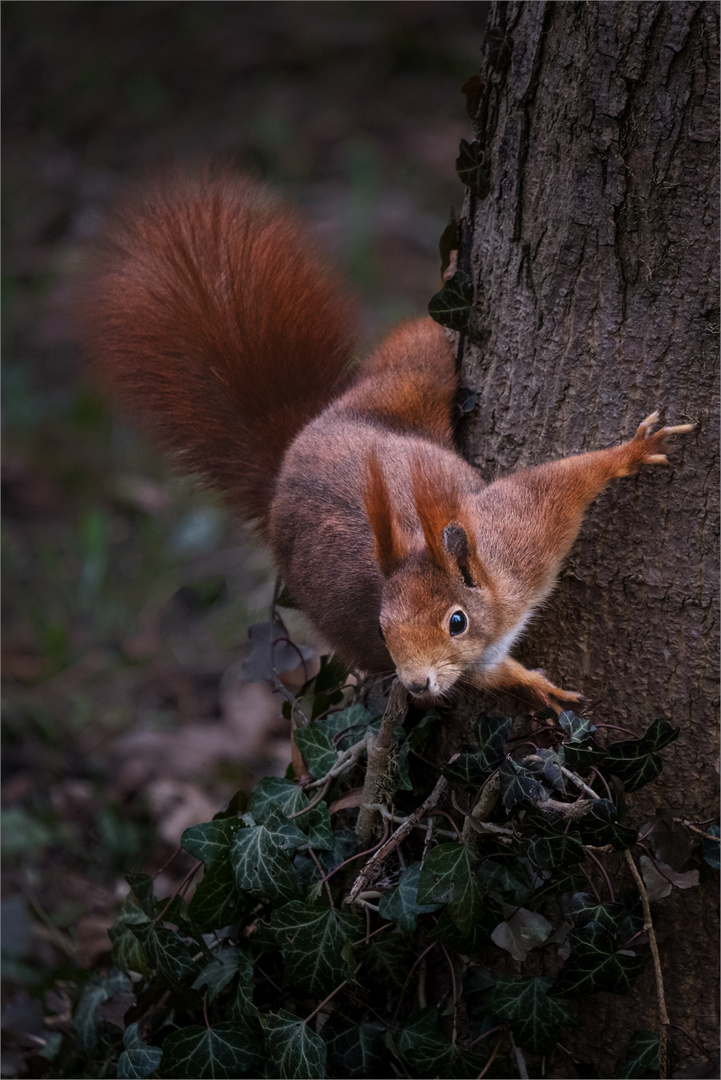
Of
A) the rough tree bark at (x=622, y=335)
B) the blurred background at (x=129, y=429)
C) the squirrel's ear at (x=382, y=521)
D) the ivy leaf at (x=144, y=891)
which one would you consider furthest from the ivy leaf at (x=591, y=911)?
the blurred background at (x=129, y=429)

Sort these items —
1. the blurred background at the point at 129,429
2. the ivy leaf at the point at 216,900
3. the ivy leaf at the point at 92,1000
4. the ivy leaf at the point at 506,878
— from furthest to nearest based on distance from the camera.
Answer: the blurred background at the point at 129,429 → the ivy leaf at the point at 92,1000 → the ivy leaf at the point at 216,900 → the ivy leaf at the point at 506,878

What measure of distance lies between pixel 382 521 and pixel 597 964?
23.4 inches

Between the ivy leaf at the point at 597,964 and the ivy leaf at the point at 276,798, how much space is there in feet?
1.34

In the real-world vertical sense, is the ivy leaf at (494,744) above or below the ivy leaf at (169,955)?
above

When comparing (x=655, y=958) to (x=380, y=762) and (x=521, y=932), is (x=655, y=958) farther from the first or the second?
(x=380, y=762)

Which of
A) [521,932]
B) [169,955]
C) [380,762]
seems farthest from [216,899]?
[521,932]

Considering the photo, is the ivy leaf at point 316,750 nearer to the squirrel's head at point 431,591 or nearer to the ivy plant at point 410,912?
the ivy plant at point 410,912

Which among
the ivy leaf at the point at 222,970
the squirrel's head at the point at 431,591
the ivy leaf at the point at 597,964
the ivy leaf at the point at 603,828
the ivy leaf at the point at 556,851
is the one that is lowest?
the ivy leaf at the point at 222,970

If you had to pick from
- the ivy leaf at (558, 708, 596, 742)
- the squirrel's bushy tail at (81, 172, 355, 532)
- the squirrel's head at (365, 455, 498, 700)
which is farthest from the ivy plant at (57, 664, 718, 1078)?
the squirrel's bushy tail at (81, 172, 355, 532)

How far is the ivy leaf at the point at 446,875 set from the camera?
1112 mm

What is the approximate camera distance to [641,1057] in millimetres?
1182

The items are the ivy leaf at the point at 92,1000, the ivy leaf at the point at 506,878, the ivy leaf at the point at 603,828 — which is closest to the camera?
the ivy leaf at the point at 603,828

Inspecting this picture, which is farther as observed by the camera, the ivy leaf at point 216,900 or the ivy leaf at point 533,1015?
the ivy leaf at point 216,900

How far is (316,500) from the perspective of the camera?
1311 millimetres
